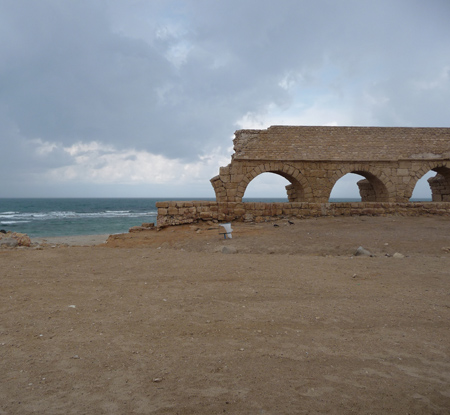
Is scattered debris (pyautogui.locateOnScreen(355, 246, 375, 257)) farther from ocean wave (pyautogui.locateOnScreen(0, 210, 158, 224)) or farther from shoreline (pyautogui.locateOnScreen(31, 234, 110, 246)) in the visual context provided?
ocean wave (pyautogui.locateOnScreen(0, 210, 158, 224))

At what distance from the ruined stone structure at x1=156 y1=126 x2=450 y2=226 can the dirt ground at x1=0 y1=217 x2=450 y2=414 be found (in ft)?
22.2

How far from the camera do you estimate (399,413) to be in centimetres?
227

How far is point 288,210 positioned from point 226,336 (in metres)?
10.7

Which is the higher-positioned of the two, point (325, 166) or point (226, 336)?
point (325, 166)

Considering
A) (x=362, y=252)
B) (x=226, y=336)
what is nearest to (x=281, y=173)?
(x=362, y=252)

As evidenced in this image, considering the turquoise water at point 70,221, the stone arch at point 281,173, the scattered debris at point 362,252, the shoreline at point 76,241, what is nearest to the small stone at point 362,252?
the scattered debris at point 362,252

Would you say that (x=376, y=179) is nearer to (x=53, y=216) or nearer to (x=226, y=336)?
(x=226, y=336)

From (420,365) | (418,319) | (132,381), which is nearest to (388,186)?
(418,319)

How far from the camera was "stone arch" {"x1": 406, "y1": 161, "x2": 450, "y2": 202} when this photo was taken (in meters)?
15.1

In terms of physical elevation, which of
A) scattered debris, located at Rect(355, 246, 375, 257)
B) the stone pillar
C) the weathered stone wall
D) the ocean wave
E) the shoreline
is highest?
the stone pillar

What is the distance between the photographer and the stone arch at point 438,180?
49.5 feet

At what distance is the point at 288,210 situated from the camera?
13.7m

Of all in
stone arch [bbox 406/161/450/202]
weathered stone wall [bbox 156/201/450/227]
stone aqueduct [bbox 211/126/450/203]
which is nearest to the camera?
weathered stone wall [bbox 156/201/450/227]

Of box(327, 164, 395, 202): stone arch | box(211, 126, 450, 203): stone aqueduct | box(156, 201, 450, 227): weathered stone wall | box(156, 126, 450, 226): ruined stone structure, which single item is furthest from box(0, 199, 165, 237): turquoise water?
box(327, 164, 395, 202): stone arch
